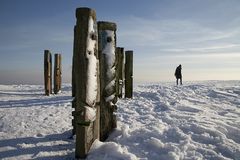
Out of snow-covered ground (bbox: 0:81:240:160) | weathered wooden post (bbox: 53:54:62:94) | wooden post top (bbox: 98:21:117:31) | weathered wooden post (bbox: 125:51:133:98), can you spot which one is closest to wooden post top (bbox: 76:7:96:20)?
wooden post top (bbox: 98:21:117:31)

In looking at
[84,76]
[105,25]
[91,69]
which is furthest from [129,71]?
[84,76]

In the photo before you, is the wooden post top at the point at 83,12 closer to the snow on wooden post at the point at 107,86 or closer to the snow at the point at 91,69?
the snow at the point at 91,69

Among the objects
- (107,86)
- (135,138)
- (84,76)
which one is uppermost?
(84,76)

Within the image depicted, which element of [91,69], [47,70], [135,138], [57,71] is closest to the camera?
[91,69]

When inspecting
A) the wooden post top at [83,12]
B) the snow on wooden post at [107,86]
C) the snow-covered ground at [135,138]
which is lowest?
the snow-covered ground at [135,138]

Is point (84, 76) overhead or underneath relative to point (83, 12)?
underneath

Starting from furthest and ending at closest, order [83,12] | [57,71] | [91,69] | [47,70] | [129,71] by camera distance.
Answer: [57,71] → [47,70] → [129,71] → [91,69] → [83,12]

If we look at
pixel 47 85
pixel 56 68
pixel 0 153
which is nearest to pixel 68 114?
pixel 0 153

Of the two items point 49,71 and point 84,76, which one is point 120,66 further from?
point 84,76

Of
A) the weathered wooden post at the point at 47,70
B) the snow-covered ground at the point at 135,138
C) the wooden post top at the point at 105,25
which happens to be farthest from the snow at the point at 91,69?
the weathered wooden post at the point at 47,70

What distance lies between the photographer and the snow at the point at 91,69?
4633mm

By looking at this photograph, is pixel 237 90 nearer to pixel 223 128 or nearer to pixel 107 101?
pixel 223 128

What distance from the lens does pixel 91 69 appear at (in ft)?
15.4

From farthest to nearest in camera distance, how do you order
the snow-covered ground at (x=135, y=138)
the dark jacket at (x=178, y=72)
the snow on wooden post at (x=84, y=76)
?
1. the dark jacket at (x=178, y=72)
2. the snow-covered ground at (x=135, y=138)
3. the snow on wooden post at (x=84, y=76)
